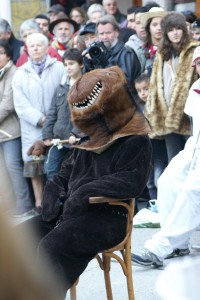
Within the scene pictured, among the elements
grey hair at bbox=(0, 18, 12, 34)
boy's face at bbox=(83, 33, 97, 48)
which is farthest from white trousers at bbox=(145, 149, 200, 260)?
grey hair at bbox=(0, 18, 12, 34)

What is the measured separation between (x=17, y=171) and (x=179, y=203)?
3165 millimetres

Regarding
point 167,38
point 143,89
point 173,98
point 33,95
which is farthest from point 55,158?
point 167,38

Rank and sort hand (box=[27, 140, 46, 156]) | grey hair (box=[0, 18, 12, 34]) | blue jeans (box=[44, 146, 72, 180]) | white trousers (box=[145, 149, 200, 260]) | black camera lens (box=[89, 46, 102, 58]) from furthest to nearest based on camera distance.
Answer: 1. grey hair (box=[0, 18, 12, 34])
2. hand (box=[27, 140, 46, 156])
3. blue jeans (box=[44, 146, 72, 180])
4. black camera lens (box=[89, 46, 102, 58])
5. white trousers (box=[145, 149, 200, 260])

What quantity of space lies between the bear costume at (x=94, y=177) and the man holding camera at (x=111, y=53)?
8.59 feet

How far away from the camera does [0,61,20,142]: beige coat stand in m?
8.05

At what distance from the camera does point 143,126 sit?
4441mm

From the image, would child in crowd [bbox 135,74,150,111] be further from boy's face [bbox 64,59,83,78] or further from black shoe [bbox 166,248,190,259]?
black shoe [bbox 166,248,190,259]

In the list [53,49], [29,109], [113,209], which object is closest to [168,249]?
[113,209]

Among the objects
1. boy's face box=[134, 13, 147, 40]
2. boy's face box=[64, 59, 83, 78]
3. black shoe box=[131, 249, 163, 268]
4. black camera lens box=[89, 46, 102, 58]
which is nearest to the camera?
black shoe box=[131, 249, 163, 268]

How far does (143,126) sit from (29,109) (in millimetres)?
3483

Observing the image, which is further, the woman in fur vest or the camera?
the camera

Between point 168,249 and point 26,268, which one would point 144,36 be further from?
point 26,268

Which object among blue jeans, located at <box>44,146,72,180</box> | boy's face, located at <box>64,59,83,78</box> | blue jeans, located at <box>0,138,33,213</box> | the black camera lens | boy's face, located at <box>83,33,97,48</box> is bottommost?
blue jeans, located at <box>0,138,33,213</box>

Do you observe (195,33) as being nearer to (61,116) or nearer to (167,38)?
(167,38)
